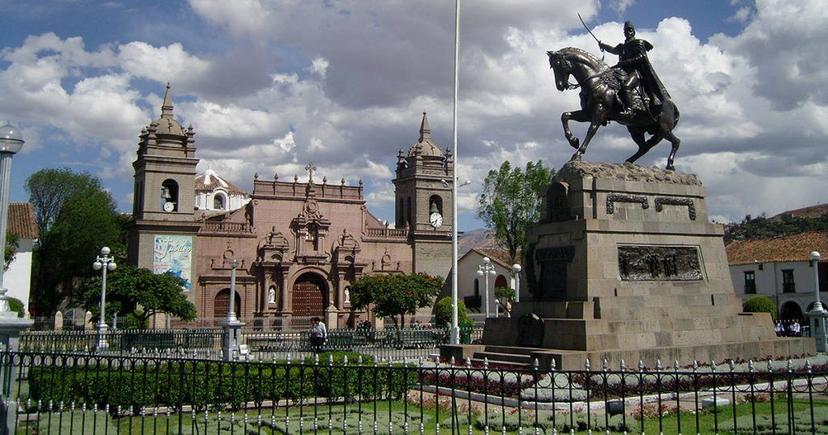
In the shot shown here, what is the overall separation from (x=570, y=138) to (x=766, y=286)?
32897mm

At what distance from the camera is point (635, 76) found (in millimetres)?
15969

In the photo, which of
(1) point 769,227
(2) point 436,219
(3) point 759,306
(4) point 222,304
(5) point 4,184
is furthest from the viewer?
(1) point 769,227

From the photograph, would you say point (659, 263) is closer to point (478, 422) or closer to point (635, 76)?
point (635, 76)

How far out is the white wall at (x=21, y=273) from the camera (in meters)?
41.2

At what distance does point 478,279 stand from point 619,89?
1569 inches

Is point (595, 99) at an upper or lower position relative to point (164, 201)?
lower

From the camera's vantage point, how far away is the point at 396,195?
173 feet

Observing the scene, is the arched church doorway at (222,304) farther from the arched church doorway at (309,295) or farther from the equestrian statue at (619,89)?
the equestrian statue at (619,89)

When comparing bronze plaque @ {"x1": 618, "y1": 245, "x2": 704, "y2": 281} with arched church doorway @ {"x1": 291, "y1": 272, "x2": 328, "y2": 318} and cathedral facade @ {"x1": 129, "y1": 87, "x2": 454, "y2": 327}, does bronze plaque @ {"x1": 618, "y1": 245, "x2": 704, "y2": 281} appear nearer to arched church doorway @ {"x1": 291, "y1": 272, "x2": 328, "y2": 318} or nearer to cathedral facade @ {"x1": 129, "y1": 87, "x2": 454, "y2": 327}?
cathedral facade @ {"x1": 129, "y1": 87, "x2": 454, "y2": 327}

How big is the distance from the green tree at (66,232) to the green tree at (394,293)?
1942cm

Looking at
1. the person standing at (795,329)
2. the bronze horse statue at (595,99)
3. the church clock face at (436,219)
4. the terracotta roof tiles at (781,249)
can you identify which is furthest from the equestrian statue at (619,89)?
the church clock face at (436,219)

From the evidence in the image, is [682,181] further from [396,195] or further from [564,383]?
[396,195]

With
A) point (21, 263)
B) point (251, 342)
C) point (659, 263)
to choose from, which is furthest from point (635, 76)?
point (21, 263)

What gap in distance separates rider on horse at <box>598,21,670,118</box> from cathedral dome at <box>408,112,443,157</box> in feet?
114
